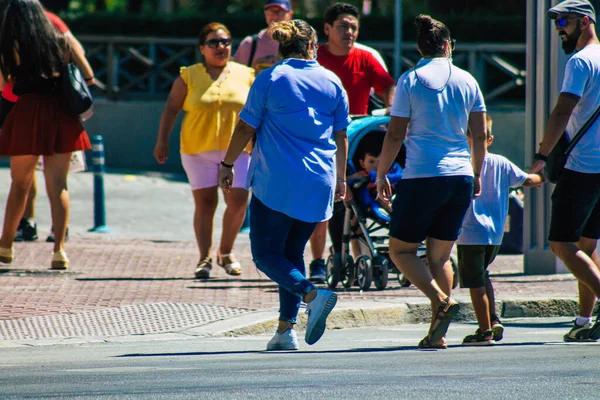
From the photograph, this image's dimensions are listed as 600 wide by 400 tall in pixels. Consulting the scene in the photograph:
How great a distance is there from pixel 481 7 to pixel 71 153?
50.4 feet

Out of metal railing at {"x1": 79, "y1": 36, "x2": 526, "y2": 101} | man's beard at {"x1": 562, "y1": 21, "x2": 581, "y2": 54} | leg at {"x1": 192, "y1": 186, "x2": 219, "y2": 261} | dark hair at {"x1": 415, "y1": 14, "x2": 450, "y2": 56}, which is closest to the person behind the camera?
dark hair at {"x1": 415, "y1": 14, "x2": 450, "y2": 56}

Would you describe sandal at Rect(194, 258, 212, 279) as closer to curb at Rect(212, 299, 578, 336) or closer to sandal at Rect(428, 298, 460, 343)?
curb at Rect(212, 299, 578, 336)

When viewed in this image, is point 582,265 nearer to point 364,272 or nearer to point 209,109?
point 364,272

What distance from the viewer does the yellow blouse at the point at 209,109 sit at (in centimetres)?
Result: 996

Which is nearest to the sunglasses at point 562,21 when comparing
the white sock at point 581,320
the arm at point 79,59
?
the white sock at point 581,320

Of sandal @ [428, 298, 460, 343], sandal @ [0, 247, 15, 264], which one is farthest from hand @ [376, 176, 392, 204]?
sandal @ [0, 247, 15, 264]

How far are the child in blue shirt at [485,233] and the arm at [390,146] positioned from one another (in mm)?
512

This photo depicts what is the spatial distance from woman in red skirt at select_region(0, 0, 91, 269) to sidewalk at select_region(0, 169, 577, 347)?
0.48m

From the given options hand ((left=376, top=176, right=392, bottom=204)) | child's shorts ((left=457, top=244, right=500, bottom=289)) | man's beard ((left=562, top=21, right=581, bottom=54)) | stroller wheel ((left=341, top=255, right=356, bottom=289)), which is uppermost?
man's beard ((left=562, top=21, right=581, bottom=54))

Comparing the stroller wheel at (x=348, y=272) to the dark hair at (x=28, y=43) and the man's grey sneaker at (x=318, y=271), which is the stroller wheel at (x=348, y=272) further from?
the dark hair at (x=28, y=43)

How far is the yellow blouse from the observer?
9961 mm

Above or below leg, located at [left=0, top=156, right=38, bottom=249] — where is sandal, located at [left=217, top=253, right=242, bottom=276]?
below

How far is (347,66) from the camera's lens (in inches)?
389

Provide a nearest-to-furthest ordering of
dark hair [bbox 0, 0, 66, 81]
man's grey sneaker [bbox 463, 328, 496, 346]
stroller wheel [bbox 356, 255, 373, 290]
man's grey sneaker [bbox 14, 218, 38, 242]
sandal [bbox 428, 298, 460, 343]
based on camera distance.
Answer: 1. sandal [bbox 428, 298, 460, 343]
2. man's grey sneaker [bbox 463, 328, 496, 346]
3. stroller wheel [bbox 356, 255, 373, 290]
4. dark hair [bbox 0, 0, 66, 81]
5. man's grey sneaker [bbox 14, 218, 38, 242]
